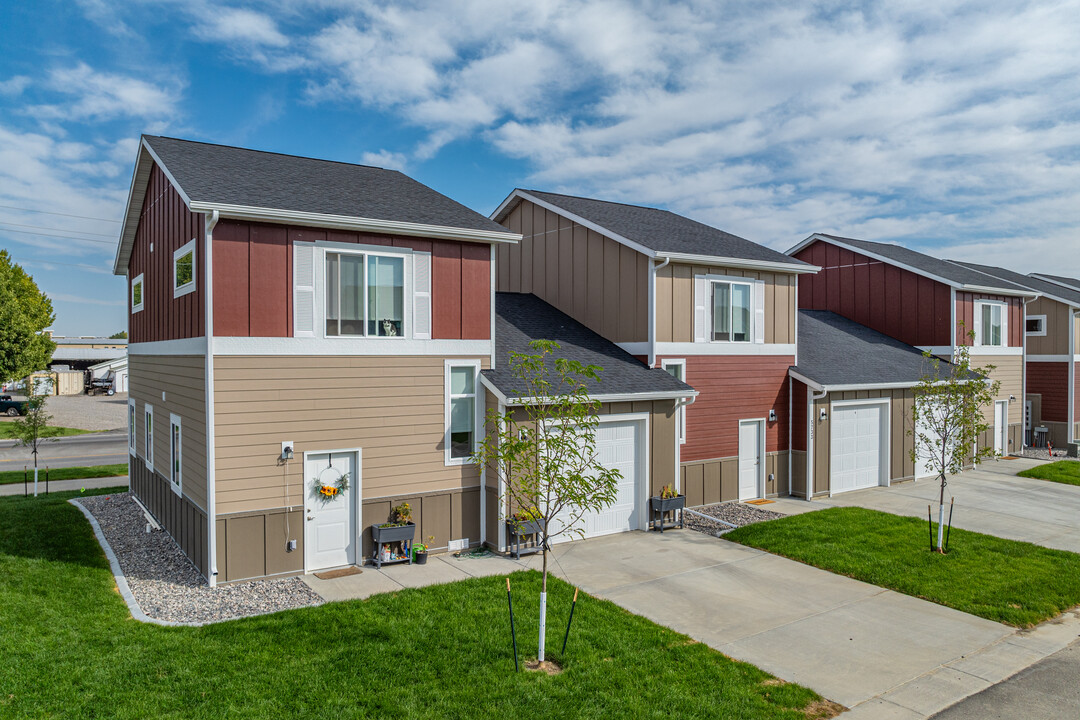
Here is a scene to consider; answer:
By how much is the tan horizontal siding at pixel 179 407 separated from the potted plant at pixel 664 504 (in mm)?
8435

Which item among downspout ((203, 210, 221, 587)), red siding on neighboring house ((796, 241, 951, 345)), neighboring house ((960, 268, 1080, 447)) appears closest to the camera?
downspout ((203, 210, 221, 587))

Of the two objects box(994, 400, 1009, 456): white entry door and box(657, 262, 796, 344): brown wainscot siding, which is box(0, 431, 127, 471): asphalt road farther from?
box(994, 400, 1009, 456): white entry door

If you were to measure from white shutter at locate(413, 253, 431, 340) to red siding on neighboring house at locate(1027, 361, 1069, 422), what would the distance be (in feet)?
87.0

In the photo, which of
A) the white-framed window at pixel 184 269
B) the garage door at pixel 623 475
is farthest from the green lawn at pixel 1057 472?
the white-framed window at pixel 184 269

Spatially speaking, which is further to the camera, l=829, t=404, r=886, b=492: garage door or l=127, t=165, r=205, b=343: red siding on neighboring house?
l=829, t=404, r=886, b=492: garage door

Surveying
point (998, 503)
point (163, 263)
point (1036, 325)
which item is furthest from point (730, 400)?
point (1036, 325)

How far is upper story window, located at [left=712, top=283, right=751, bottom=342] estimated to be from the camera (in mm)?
16125

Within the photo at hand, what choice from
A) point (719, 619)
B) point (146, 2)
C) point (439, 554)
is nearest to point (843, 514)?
point (719, 619)

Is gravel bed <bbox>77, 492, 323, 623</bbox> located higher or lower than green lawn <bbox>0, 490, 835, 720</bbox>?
lower

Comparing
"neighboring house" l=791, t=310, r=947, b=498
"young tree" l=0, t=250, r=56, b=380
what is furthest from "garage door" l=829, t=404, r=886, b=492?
"young tree" l=0, t=250, r=56, b=380

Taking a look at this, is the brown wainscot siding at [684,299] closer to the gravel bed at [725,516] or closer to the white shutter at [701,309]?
the white shutter at [701,309]

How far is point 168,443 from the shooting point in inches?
512

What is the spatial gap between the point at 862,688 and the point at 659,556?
4.94 meters

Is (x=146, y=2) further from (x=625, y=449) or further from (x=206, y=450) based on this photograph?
(x=625, y=449)
